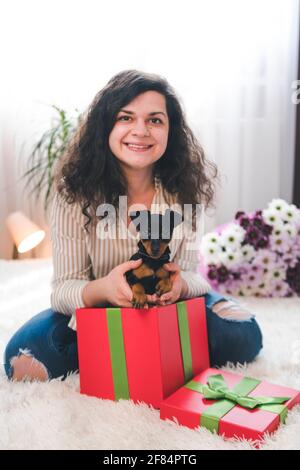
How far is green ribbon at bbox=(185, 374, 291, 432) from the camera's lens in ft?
3.09

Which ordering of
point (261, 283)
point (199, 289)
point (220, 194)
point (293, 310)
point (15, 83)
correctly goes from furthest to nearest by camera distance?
point (220, 194)
point (15, 83)
point (261, 283)
point (293, 310)
point (199, 289)

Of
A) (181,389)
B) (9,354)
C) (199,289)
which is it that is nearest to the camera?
(181,389)

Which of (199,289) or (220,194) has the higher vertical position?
(220,194)

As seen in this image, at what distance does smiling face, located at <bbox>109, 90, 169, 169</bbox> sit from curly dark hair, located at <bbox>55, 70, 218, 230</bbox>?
0.02 meters

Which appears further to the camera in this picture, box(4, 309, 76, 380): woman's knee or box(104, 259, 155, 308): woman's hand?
box(4, 309, 76, 380): woman's knee

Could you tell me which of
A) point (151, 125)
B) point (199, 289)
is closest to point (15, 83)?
point (151, 125)

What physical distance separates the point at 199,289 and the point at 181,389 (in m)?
0.30

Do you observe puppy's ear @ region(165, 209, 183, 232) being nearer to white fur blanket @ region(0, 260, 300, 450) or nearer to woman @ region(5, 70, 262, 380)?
woman @ region(5, 70, 262, 380)

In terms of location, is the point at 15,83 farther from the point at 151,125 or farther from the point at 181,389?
the point at 181,389

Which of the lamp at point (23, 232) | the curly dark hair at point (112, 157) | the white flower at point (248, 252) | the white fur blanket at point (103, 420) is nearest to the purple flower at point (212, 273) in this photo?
the white flower at point (248, 252)

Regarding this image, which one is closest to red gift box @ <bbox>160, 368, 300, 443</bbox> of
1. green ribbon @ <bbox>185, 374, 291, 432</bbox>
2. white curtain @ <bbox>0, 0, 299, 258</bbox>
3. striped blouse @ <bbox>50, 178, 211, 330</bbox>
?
green ribbon @ <bbox>185, 374, 291, 432</bbox>

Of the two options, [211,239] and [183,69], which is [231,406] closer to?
[211,239]

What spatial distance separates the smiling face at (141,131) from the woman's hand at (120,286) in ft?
0.87

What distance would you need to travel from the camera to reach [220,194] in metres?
2.39
